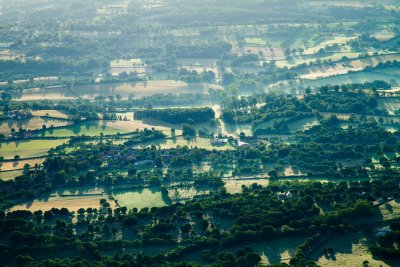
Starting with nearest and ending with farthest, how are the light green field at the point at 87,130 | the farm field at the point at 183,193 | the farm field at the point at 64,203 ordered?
1. the farm field at the point at 64,203
2. the farm field at the point at 183,193
3. the light green field at the point at 87,130

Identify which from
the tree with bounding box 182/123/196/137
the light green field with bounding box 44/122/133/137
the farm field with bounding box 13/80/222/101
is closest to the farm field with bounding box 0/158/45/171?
the light green field with bounding box 44/122/133/137

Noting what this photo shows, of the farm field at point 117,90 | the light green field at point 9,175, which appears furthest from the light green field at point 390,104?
the light green field at point 9,175

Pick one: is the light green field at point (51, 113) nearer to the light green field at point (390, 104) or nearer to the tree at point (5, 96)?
the tree at point (5, 96)

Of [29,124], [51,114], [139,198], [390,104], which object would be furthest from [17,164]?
[390,104]

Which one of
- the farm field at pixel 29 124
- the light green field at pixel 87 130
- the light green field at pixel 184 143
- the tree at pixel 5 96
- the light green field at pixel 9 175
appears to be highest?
the tree at pixel 5 96

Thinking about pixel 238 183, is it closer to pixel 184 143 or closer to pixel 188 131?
pixel 184 143

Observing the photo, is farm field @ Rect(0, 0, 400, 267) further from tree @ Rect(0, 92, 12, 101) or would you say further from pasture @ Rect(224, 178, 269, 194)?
tree @ Rect(0, 92, 12, 101)

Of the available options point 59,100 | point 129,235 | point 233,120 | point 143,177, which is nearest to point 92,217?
point 129,235
